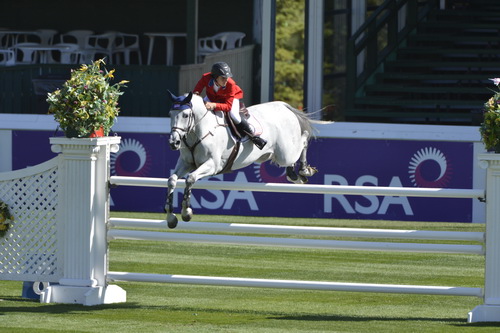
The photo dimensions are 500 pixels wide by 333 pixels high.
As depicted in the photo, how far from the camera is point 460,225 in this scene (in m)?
15.8

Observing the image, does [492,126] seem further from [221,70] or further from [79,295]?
[79,295]

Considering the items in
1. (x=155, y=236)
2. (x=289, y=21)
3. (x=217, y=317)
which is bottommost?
(x=217, y=317)

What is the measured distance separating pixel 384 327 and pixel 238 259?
4.16 m

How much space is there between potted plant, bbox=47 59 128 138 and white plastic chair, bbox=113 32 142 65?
13.1 metres

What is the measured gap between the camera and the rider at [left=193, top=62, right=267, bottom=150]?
9.77m

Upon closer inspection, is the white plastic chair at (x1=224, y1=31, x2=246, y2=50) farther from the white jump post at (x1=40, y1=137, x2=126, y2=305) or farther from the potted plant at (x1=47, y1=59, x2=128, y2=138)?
the white jump post at (x1=40, y1=137, x2=126, y2=305)

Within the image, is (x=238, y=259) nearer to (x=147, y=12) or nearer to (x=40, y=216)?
(x=40, y=216)

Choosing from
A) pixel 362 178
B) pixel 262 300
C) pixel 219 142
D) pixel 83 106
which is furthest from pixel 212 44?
pixel 83 106

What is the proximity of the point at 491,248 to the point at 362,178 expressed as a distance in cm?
791

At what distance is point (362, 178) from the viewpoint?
1645 cm

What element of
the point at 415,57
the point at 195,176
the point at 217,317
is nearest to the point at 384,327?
the point at 217,317

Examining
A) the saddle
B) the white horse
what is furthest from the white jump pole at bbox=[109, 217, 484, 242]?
the saddle

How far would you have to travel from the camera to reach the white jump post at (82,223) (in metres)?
9.29

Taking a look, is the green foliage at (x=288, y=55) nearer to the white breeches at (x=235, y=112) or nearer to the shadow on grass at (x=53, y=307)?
the white breeches at (x=235, y=112)
